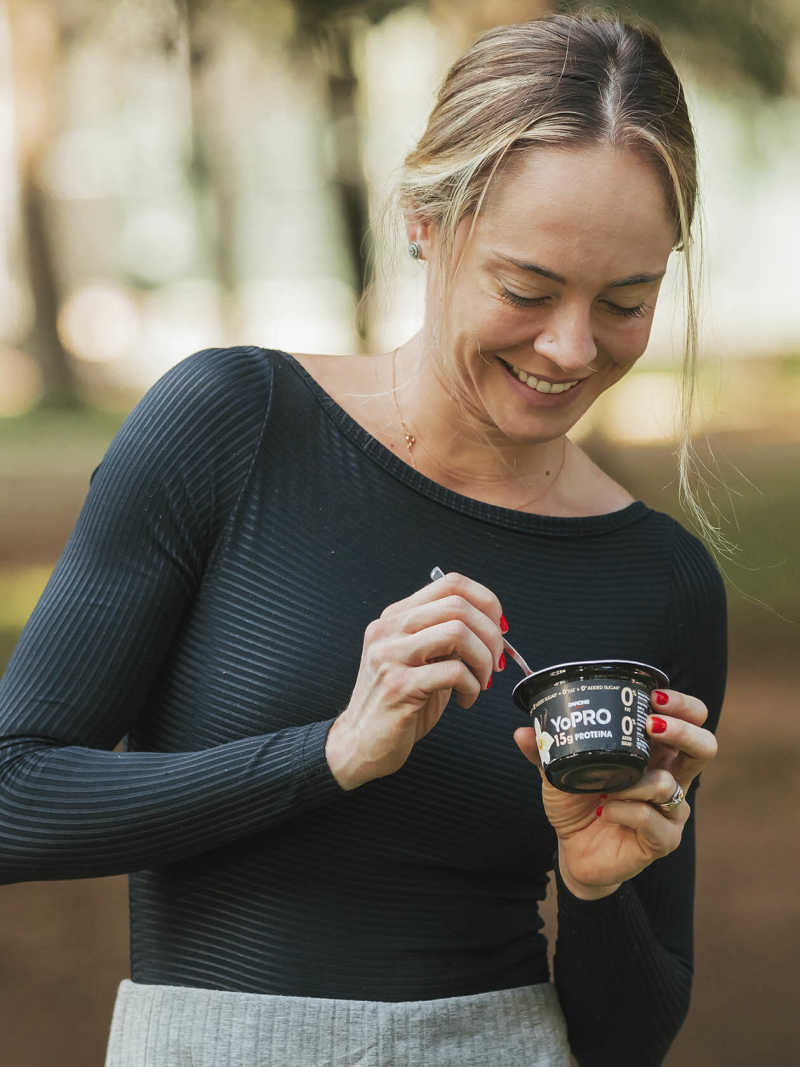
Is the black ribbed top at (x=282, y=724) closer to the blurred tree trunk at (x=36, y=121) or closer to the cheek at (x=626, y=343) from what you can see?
the cheek at (x=626, y=343)

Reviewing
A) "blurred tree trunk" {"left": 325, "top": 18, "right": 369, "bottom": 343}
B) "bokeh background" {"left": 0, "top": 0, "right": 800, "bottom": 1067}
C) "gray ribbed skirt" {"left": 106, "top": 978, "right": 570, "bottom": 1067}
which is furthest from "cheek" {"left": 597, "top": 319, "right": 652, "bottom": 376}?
"blurred tree trunk" {"left": 325, "top": 18, "right": 369, "bottom": 343}

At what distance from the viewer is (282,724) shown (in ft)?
5.64

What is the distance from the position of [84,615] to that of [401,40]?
19.2ft

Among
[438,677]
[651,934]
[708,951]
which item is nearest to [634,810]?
[438,677]

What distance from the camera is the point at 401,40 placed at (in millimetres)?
6938

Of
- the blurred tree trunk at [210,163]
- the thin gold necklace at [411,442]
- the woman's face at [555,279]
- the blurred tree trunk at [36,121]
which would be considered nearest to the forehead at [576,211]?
the woman's face at [555,279]

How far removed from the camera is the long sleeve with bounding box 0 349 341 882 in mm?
1622

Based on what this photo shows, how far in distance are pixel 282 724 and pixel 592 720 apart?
0.41 meters

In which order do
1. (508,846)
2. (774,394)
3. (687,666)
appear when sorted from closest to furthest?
(508,846) → (687,666) → (774,394)

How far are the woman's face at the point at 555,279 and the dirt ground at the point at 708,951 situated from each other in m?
3.18

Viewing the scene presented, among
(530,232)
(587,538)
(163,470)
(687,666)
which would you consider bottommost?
(687,666)

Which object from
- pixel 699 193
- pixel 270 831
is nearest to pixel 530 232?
pixel 699 193

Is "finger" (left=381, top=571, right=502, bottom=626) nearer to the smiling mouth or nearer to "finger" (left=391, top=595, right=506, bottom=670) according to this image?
"finger" (left=391, top=595, right=506, bottom=670)

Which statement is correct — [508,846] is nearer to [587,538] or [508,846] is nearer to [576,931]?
[576,931]
